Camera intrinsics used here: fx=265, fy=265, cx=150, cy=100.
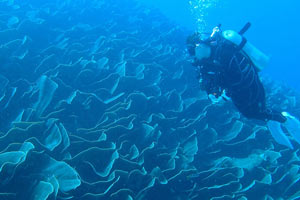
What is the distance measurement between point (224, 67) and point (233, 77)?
0.90ft

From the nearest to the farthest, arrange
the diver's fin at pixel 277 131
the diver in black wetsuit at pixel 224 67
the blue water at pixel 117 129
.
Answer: the blue water at pixel 117 129 → the diver in black wetsuit at pixel 224 67 → the diver's fin at pixel 277 131

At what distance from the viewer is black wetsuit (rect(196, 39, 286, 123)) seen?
14.6 feet

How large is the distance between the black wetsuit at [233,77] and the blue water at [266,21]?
39.2m

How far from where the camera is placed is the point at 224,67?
14.7 ft

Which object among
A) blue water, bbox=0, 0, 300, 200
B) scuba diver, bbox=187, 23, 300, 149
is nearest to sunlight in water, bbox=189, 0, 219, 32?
blue water, bbox=0, 0, 300, 200

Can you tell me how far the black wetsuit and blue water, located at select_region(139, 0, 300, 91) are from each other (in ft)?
129

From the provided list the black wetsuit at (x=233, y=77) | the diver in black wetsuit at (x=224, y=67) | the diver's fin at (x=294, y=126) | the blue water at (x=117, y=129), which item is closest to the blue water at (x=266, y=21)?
the blue water at (x=117, y=129)

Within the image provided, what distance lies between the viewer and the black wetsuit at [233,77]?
4461 mm

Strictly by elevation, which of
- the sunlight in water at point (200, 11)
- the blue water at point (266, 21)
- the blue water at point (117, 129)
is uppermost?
the blue water at point (266, 21)

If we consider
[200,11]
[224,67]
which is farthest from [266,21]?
[224,67]

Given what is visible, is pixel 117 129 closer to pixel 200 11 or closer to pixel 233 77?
pixel 233 77

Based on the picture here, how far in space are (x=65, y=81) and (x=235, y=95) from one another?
135 inches

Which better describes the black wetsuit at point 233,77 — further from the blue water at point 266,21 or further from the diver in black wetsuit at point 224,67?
the blue water at point 266,21

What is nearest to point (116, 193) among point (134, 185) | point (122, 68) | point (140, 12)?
point (134, 185)
